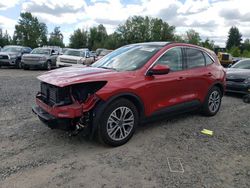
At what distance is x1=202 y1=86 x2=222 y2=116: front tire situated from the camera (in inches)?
245

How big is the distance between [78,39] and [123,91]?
81.1 meters

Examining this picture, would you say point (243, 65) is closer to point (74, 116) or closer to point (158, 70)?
point (158, 70)

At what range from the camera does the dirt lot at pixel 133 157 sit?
3.34 meters

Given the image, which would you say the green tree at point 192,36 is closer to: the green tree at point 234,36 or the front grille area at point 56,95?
the green tree at point 234,36

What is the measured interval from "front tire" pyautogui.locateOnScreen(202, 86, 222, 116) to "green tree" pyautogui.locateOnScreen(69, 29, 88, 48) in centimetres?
7890

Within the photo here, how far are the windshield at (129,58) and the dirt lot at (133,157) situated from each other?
1330 mm

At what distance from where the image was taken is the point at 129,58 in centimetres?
505

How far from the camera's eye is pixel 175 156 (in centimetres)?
407

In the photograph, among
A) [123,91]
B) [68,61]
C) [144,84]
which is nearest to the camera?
[123,91]

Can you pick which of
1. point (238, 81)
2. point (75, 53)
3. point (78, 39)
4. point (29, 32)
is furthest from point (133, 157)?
point (78, 39)

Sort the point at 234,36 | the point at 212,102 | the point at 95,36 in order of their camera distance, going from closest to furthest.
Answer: the point at 212,102 → the point at 95,36 → the point at 234,36

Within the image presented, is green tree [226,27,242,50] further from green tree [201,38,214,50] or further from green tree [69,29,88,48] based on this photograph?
green tree [69,29,88,48]

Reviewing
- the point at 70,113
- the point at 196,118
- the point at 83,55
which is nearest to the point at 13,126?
the point at 70,113

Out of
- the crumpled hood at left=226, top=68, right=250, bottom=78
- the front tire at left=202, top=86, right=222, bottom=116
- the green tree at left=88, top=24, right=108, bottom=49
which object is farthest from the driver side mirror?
the green tree at left=88, top=24, right=108, bottom=49
